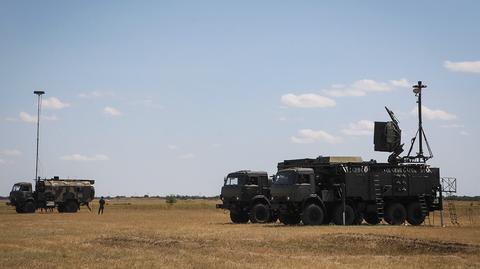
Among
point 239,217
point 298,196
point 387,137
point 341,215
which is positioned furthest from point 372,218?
point 239,217

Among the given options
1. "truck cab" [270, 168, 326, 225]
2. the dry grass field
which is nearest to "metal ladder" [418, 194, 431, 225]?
"truck cab" [270, 168, 326, 225]

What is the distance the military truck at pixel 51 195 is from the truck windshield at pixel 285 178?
96.0 ft

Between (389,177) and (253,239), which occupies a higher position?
(389,177)

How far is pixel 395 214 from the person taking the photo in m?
35.4

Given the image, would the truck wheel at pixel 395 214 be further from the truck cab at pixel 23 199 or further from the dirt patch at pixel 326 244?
the truck cab at pixel 23 199

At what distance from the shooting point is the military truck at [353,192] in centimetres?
3378

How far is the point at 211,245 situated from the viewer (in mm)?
22094

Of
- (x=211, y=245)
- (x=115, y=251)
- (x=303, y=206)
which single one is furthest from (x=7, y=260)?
(x=303, y=206)

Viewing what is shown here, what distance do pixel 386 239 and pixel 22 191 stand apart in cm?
4161

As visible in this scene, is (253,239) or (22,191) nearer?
(253,239)

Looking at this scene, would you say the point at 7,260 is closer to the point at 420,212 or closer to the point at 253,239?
the point at 253,239

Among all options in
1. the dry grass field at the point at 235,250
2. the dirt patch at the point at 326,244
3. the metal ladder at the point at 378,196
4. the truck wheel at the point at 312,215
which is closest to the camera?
the dry grass field at the point at 235,250

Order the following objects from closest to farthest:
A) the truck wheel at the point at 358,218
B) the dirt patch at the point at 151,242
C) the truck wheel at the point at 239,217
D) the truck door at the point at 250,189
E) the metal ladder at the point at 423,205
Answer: the dirt patch at the point at 151,242 < the truck wheel at the point at 358,218 < the metal ladder at the point at 423,205 < the truck door at the point at 250,189 < the truck wheel at the point at 239,217

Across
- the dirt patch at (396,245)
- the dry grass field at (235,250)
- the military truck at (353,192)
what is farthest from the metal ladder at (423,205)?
the dirt patch at (396,245)
